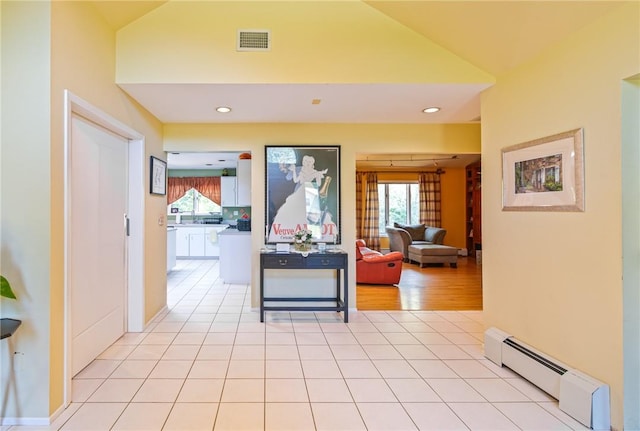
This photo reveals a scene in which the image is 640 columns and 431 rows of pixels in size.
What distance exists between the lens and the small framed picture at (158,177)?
329cm

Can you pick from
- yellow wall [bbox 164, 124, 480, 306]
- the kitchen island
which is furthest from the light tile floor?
the kitchen island

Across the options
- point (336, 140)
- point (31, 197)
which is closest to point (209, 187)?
point (336, 140)

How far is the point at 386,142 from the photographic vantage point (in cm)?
380

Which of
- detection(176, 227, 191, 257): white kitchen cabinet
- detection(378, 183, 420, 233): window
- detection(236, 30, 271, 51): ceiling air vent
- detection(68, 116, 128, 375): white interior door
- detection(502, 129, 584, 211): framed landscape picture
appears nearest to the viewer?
detection(502, 129, 584, 211): framed landscape picture

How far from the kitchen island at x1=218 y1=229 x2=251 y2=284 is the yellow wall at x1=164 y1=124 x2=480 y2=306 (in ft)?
4.81

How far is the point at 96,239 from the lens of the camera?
8.34ft

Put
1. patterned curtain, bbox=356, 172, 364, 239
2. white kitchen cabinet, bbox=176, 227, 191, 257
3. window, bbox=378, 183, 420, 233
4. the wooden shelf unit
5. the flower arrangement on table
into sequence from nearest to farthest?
the flower arrangement on table < white kitchen cabinet, bbox=176, 227, 191, 257 < the wooden shelf unit < patterned curtain, bbox=356, 172, 364, 239 < window, bbox=378, 183, 420, 233

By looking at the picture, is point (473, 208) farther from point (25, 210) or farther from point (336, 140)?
point (25, 210)

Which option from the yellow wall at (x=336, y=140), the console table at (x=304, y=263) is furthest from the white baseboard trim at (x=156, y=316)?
the console table at (x=304, y=263)

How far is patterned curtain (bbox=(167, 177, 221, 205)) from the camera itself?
27.5ft

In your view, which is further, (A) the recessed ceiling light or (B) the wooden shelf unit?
(B) the wooden shelf unit

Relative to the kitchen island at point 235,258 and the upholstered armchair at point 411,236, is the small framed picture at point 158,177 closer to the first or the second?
the kitchen island at point 235,258

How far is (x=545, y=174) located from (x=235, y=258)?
4.38 metres

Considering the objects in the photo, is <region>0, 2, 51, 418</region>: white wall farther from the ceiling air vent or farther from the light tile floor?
the ceiling air vent
